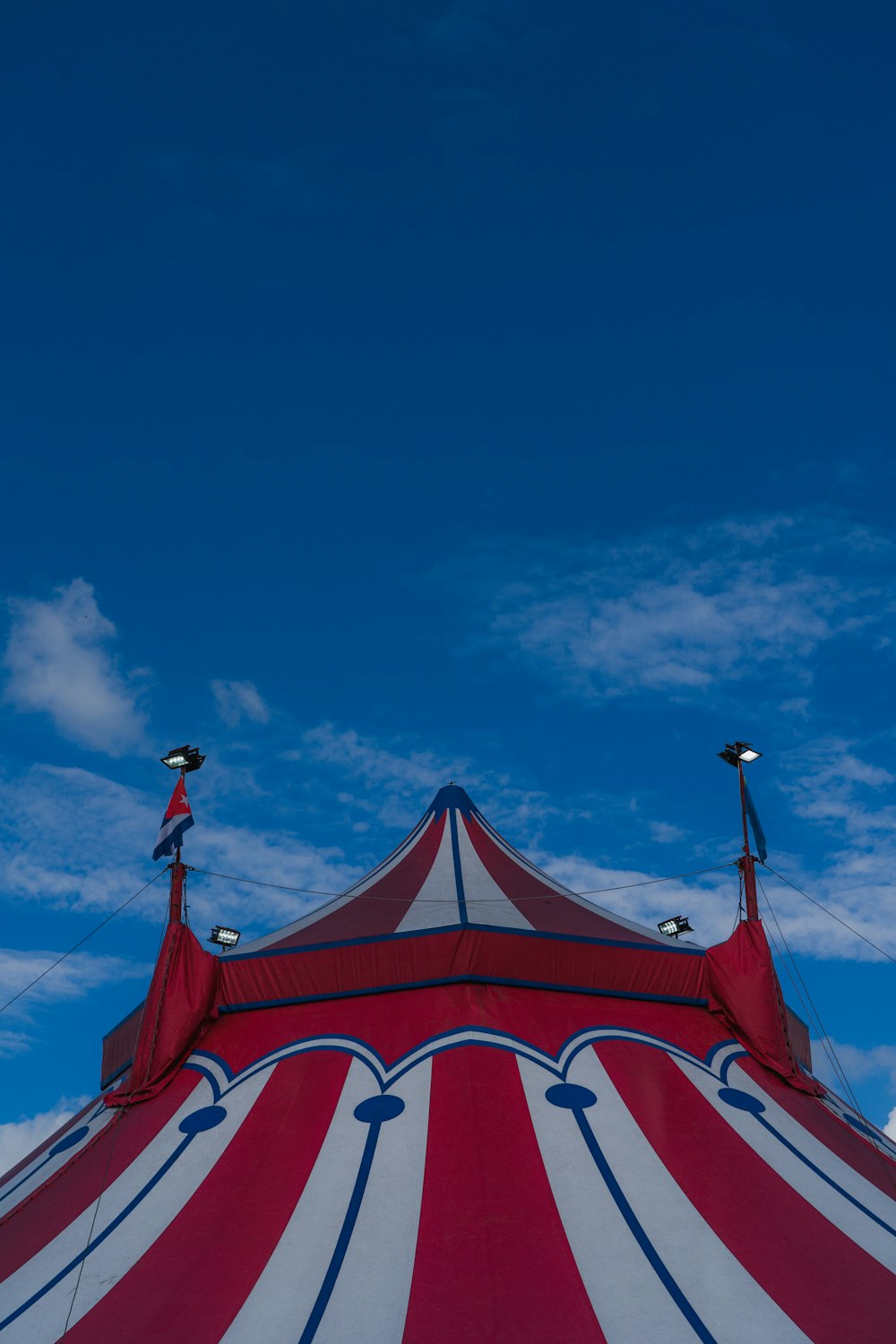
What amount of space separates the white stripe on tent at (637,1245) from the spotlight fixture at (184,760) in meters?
3.22

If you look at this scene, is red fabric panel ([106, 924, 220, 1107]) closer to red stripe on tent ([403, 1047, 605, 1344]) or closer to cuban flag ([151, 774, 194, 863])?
cuban flag ([151, 774, 194, 863])

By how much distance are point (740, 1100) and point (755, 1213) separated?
3.54ft

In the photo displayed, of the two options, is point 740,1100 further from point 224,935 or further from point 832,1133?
point 224,935

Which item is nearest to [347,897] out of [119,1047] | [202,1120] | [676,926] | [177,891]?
[177,891]

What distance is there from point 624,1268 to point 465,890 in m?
3.16

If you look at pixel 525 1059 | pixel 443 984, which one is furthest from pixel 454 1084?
pixel 443 984

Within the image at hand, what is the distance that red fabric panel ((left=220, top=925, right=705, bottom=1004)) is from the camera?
235 inches

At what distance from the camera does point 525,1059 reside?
5406 millimetres

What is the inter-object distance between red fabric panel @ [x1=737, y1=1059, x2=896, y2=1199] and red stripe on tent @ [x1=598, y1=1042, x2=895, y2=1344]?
67 cm

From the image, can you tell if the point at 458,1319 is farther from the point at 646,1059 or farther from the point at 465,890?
the point at 465,890

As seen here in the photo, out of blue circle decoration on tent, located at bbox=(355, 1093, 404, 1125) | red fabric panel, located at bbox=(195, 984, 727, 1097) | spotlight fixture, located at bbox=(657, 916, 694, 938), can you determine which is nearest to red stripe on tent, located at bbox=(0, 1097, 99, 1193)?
red fabric panel, located at bbox=(195, 984, 727, 1097)

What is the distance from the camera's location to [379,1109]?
16.7ft

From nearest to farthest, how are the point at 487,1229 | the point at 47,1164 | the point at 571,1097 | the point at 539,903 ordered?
the point at 487,1229 < the point at 571,1097 < the point at 47,1164 < the point at 539,903

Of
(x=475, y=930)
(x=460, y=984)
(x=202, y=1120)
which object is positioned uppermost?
(x=475, y=930)
